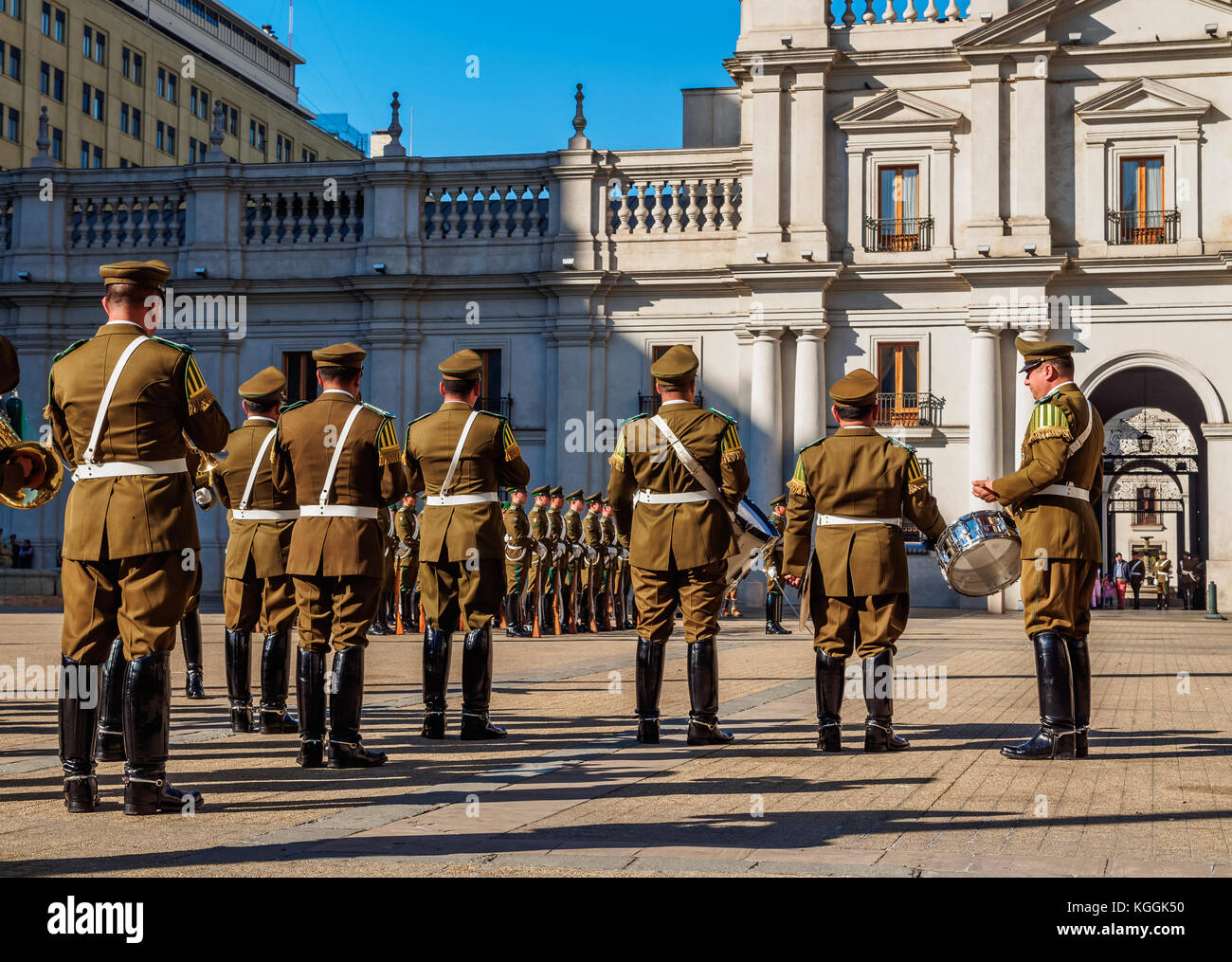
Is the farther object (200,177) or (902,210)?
(200,177)

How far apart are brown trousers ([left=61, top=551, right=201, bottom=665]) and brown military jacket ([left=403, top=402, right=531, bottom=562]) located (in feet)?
8.50

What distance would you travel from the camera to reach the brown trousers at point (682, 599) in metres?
9.45

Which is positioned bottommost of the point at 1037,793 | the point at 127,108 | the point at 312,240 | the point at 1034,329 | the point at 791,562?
the point at 1037,793

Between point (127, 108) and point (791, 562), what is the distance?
6739 cm

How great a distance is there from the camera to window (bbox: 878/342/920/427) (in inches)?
1363

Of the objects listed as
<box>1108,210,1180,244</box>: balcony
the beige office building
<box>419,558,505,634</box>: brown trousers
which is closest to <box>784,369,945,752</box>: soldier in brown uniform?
<box>419,558,505,634</box>: brown trousers

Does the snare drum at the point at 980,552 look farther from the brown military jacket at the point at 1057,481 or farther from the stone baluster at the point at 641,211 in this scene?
the stone baluster at the point at 641,211

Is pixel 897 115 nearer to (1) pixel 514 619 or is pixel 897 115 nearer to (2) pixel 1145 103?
(2) pixel 1145 103

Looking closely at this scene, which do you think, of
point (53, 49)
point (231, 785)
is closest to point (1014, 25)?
point (231, 785)

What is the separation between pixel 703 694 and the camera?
946 cm

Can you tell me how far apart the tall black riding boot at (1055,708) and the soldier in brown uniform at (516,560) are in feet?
45.5

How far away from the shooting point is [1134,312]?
33.5 m

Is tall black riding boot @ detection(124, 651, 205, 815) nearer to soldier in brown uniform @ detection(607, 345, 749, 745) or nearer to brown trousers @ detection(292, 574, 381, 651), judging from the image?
brown trousers @ detection(292, 574, 381, 651)
